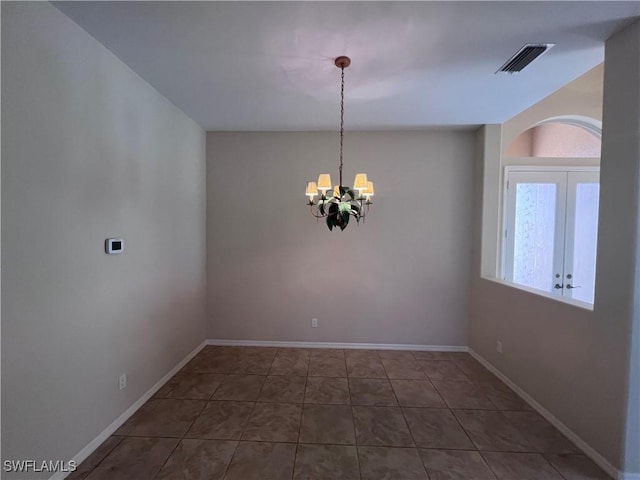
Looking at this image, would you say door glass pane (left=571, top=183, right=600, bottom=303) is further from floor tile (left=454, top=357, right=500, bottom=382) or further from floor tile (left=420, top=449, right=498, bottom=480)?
floor tile (left=420, top=449, right=498, bottom=480)

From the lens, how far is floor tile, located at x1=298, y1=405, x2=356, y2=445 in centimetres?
211

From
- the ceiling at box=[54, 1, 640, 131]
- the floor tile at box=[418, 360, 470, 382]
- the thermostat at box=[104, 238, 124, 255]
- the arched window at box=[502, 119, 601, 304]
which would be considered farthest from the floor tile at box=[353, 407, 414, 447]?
the ceiling at box=[54, 1, 640, 131]

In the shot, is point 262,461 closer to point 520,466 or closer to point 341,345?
point 520,466

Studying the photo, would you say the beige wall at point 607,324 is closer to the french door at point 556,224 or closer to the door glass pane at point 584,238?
the french door at point 556,224

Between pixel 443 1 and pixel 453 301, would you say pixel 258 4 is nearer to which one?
pixel 443 1

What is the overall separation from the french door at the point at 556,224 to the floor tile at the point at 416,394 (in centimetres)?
215

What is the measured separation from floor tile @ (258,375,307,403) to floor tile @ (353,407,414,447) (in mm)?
601

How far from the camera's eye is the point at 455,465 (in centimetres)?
189

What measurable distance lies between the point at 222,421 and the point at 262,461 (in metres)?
0.59

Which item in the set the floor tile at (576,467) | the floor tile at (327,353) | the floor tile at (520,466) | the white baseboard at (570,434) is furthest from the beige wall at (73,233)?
the white baseboard at (570,434)

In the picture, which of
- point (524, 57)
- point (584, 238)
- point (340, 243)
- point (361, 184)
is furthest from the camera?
point (340, 243)

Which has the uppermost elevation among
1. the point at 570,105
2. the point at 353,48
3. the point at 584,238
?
the point at 570,105

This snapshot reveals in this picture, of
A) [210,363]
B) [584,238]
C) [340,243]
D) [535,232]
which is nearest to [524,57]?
[535,232]

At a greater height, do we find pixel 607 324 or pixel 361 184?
pixel 361 184
